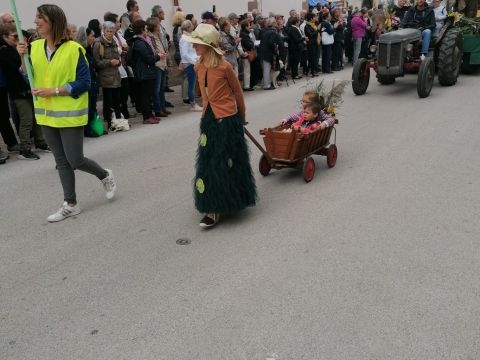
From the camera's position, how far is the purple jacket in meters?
15.3

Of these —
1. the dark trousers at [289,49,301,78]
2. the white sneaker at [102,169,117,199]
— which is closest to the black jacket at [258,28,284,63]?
the dark trousers at [289,49,301,78]

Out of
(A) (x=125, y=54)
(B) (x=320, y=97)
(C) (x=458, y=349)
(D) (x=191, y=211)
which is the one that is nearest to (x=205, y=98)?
(D) (x=191, y=211)

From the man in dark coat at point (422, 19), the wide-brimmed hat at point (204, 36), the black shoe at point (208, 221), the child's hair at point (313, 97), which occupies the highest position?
the wide-brimmed hat at point (204, 36)

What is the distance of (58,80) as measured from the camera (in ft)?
14.8

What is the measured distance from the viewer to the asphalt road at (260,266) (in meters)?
2.91

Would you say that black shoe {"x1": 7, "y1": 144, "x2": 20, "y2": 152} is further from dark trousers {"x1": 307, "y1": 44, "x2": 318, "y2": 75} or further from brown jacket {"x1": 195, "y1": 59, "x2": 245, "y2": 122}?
dark trousers {"x1": 307, "y1": 44, "x2": 318, "y2": 75}

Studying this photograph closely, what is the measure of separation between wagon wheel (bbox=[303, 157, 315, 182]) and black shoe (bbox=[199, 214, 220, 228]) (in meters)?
1.44

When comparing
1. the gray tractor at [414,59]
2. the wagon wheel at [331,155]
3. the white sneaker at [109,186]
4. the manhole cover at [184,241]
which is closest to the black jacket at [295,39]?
the gray tractor at [414,59]

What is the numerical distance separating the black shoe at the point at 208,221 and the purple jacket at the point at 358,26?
12780 millimetres

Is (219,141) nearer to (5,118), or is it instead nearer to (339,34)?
(5,118)

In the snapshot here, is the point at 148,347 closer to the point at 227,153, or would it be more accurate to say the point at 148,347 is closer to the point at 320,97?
the point at 227,153

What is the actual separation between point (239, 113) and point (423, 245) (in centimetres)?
202

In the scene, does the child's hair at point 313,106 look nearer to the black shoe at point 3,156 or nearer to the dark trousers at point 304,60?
the black shoe at point 3,156

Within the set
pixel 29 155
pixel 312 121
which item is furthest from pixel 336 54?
pixel 29 155
